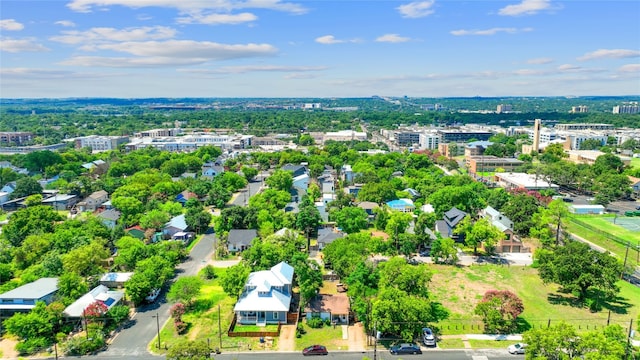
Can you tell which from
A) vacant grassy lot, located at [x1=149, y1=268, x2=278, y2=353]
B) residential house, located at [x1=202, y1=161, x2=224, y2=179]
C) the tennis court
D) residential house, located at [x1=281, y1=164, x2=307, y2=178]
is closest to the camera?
vacant grassy lot, located at [x1=149, y1=268, x2=278, y2=353]

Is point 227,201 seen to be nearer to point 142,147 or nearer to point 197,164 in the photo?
point 197,164

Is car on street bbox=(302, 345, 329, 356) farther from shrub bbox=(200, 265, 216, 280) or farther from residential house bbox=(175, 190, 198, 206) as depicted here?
residential house bbox=(175, 190, 198, 206)

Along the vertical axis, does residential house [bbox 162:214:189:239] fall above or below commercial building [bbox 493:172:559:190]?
below

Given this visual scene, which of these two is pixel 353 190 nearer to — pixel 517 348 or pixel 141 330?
pixel 517 348

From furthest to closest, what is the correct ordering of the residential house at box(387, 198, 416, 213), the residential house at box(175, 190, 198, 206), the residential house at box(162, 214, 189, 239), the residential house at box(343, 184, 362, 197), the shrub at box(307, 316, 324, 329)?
the residential house at box(343, 184, 362, 197) < the residential house at box(175, 190, 198, 206) < the residential house at box(387, 198, 416, 213) < the residential house at box(162, 214, 189, 239) < the shrub at box(307, 316, 324, 329)

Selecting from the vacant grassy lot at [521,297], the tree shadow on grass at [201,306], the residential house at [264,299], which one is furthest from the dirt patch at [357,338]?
the tree shadow on grass at [201,306]

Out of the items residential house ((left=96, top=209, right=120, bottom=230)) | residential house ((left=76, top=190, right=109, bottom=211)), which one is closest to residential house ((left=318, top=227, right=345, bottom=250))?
residential house ((left=96, top=209, right=120, bottom=230))

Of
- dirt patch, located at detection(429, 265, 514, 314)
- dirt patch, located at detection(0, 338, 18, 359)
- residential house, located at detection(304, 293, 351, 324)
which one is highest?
residential house, located at detection(304, 293, 351, 324)

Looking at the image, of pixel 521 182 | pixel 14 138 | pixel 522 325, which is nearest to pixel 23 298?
pixel 522 325
